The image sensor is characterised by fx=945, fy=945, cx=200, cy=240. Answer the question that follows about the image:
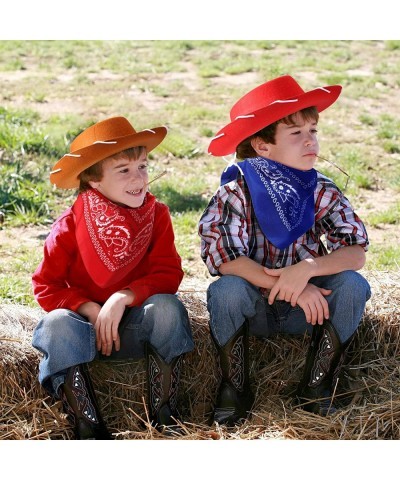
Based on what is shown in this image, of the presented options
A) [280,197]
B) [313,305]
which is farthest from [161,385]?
[280,197]

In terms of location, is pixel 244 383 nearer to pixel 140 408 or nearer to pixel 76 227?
pixel 140 408

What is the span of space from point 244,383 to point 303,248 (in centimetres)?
68

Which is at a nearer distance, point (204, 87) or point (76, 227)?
point (76, 227)

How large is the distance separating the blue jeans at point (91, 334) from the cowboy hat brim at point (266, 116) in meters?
0.78

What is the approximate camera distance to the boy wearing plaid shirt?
13.3 feet

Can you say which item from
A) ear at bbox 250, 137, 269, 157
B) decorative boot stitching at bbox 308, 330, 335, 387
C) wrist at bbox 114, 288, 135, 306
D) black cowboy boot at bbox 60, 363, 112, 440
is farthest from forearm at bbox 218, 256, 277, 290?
black cowboy boot at bbox 60, 363, 112, 440

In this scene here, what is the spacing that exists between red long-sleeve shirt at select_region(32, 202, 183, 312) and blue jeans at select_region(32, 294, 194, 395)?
0.31 feet

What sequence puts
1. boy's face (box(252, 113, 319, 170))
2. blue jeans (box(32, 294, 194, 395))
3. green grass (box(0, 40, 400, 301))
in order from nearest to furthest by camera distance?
blue jeans (box(32, 294, 194, 395)), boy's face (box(252, 113, 319, 170)), green grass (box(0, 40, 400, 301))

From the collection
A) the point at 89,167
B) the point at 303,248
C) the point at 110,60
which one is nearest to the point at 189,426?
the point at 303,248

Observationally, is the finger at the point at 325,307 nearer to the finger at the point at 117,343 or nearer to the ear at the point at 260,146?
the ear at the point at 260,146

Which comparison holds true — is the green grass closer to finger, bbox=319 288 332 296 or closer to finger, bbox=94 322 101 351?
finger, bbox=94 322 101 351

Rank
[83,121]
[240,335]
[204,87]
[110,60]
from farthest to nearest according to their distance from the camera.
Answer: [110,60]
[204,87]
[83,121]
[240,335]

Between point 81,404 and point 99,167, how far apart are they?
1051 millimetres

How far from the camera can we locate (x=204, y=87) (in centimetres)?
991
